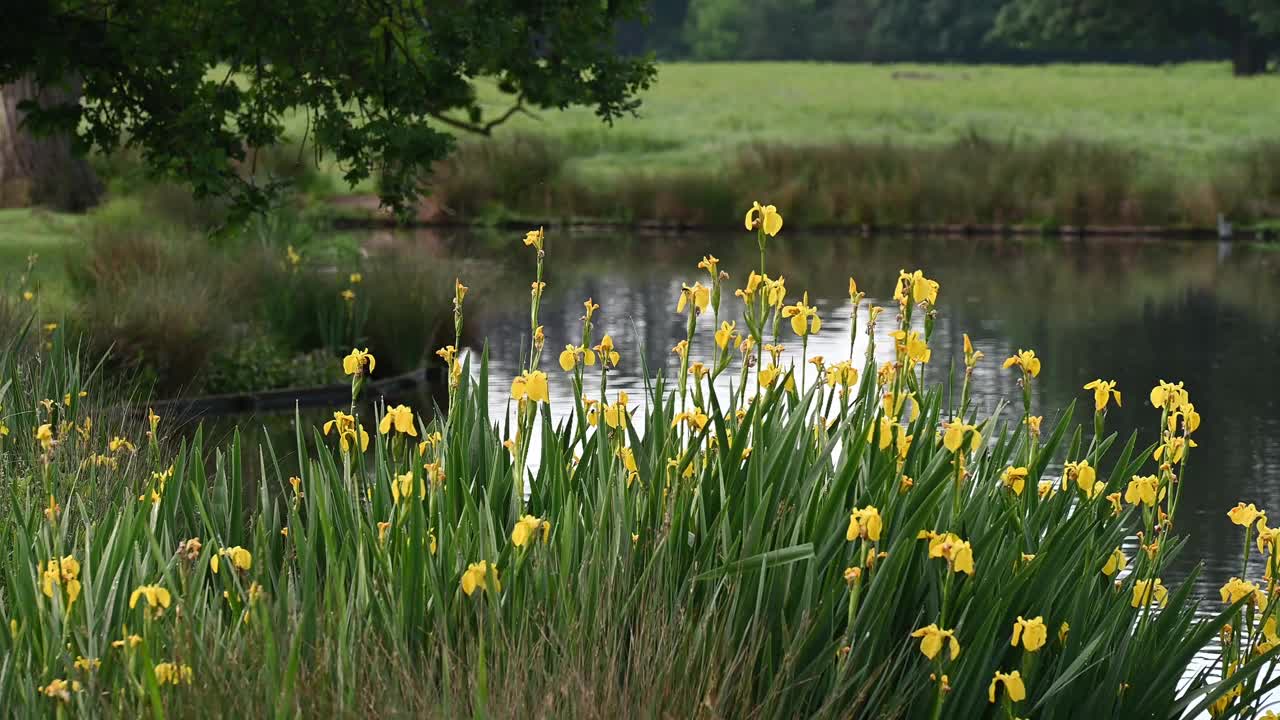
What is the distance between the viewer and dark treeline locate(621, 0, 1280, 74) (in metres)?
65.9

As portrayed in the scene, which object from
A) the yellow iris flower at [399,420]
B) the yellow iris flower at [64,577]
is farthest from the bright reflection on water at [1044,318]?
the yellow iris flower at [64,577]

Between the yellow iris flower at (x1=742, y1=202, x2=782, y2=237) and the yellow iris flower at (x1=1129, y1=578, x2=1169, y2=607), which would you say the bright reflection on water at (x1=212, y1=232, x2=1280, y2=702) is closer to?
the yellow iris flower at (x1=742, y1=202, x2=782, y2=237)

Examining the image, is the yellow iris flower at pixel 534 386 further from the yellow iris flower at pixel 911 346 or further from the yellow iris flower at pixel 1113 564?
the yellow iris flower at pixel 1113 564

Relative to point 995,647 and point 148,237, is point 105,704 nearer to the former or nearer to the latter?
point 995,647

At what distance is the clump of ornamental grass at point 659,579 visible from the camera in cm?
331

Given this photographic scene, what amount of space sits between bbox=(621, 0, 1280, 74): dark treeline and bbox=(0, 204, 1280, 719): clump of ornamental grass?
62.6m

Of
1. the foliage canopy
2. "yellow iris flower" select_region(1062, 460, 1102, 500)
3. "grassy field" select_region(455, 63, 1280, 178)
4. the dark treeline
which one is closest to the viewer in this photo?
"yellow iris flower" select_region(1062, 460, 1102, 500)

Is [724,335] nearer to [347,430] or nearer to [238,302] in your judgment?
[347,430]

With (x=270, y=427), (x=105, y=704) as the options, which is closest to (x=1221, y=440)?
(x=270, y=427)

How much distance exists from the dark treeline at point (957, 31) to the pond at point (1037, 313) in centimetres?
3894

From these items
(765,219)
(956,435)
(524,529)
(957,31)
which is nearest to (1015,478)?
(956,435)

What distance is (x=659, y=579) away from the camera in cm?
367

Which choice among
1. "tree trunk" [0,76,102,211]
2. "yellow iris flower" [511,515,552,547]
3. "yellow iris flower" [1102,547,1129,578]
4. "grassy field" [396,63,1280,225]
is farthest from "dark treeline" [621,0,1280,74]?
"yellow iris flower" [511,515,552,547]

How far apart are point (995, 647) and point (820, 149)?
29.0 m
